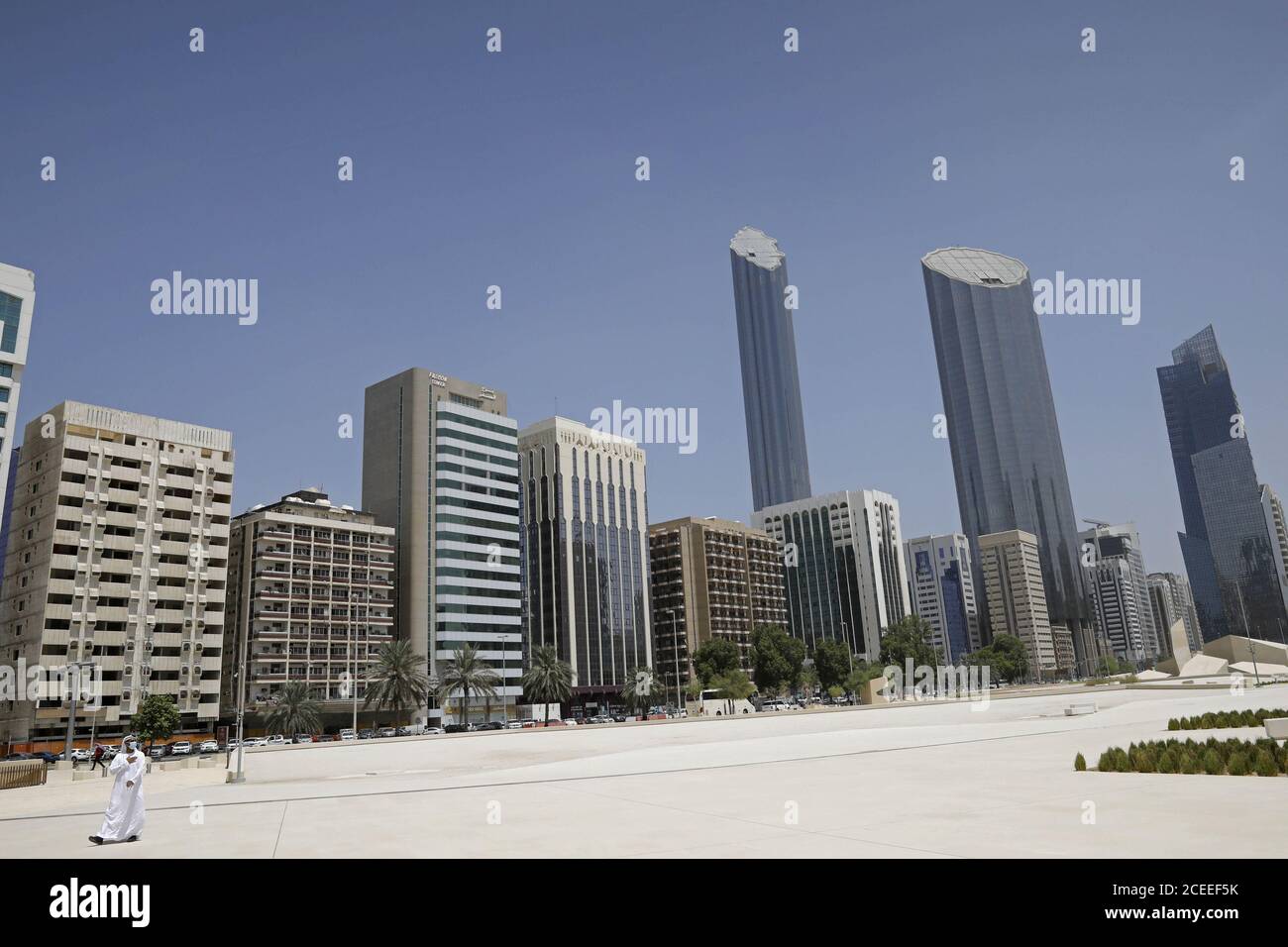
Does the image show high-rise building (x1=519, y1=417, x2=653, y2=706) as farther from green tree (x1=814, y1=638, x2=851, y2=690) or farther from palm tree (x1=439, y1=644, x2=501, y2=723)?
green tree (x1=814, y1=638, x2=851, y2=690)

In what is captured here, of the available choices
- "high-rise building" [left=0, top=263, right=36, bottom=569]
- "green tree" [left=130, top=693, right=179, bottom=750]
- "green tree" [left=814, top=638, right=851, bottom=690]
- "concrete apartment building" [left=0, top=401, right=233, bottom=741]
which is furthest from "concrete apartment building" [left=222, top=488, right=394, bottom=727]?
"green tree" [left=814, top=638, right=851, bottom=690]

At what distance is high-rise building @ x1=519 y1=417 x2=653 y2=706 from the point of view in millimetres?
159125

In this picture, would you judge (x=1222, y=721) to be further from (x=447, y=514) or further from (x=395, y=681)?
(x=447, y=514)

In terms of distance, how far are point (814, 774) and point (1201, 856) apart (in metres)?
13.9

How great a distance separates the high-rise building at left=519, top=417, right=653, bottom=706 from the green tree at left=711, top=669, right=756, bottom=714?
41935mm

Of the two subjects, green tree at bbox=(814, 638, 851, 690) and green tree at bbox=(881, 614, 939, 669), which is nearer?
green tree at bbox=(814, 638, 851, 690)

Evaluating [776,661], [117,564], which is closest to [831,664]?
[776,661]

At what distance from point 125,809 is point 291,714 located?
316 ft

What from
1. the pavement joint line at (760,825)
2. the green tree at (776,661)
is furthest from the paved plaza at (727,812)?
the green tree at (776,661)

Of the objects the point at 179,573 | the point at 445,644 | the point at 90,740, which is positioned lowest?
the point at 90,740

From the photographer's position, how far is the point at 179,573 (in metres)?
102
